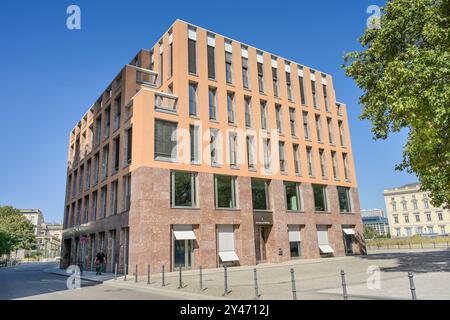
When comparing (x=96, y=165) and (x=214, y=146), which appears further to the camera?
(x=96, y=165)

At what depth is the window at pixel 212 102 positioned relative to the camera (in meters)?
27.7

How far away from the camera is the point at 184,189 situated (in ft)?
79.9

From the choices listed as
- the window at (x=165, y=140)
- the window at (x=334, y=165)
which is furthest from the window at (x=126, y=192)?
the window at (x=334, y=165)

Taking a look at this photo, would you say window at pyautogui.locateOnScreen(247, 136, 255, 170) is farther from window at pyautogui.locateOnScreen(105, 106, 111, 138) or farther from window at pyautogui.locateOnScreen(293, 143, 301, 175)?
window at pyautogui.locateOnScreen(105, 106, 111, 138)

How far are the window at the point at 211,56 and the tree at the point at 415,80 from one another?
1218 centimetres

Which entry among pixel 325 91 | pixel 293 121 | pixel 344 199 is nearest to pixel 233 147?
pixel 293 121

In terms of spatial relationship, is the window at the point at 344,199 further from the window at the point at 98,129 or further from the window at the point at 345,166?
the window at the point at 98,129

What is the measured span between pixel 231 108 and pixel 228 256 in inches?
484

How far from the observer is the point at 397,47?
56.1 ft

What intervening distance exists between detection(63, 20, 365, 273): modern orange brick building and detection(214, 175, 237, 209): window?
0.27 ft

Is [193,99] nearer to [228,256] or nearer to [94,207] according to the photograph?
[228,256]

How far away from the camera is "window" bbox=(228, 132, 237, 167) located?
2741 cm

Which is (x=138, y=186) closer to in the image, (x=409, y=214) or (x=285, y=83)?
(x=285, y=83)

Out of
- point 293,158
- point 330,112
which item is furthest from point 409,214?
point 293,158
